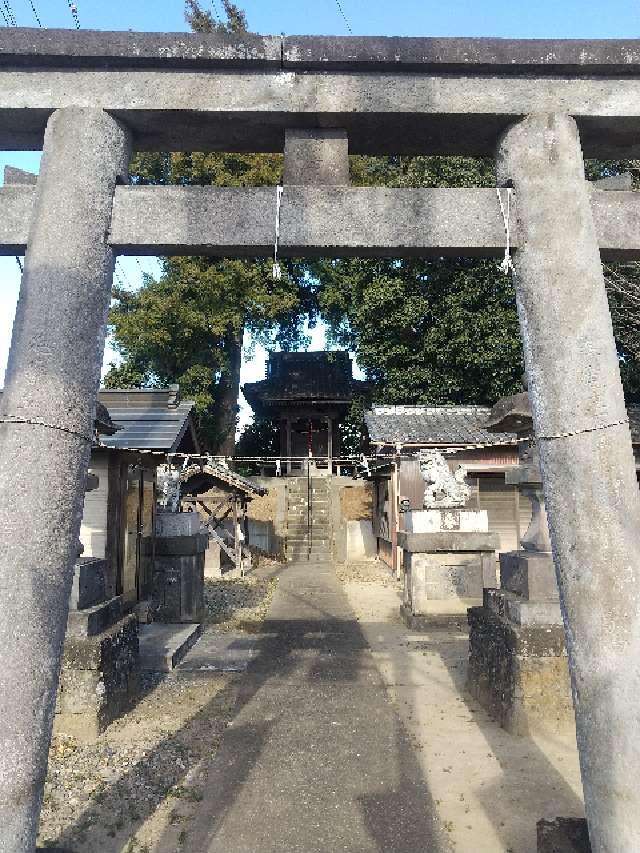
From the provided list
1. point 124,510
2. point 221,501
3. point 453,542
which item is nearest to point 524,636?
point 453,542

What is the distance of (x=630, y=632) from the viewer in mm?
2277

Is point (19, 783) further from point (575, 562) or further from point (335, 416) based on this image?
point (335, 416)

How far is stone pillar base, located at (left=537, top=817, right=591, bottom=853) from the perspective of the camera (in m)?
2.33

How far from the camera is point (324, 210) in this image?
2.71 meters

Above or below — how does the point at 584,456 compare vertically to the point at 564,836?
above

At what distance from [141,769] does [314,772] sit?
1.31 metres

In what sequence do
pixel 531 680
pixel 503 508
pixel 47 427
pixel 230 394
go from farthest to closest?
pixel 230 394
pixel 503 508
pixel 531 680
pixel 47 427

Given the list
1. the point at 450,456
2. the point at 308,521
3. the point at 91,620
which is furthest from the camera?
the point at 308,521

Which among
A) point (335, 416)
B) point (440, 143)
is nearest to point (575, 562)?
point (440, 143)

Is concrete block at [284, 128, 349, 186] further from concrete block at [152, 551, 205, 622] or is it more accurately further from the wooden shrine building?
the wooden shrine building

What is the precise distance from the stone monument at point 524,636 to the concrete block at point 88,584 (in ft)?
12.6

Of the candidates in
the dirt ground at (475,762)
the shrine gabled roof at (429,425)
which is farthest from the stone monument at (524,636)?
the shrine gabled roof at (429,425)

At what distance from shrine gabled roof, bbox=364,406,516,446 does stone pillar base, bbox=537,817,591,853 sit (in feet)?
40.4

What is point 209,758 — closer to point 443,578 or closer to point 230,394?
point 443,578
